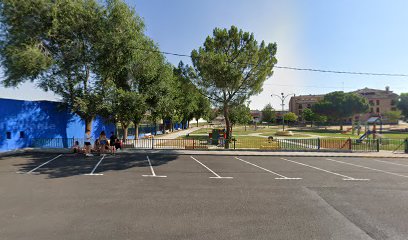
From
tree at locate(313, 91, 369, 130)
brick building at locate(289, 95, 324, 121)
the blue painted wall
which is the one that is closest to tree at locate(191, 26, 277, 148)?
the blue painted wall

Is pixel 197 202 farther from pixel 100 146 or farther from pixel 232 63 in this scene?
pixel 232 63

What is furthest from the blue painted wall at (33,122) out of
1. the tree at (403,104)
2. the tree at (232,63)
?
the tree at (403,104)

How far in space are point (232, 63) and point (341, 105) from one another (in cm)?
6126

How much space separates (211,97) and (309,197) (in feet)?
47.8

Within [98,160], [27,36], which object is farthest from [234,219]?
[27,36]

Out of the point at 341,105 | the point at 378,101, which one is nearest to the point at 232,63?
the point at 341,105

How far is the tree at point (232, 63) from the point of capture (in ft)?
57.2

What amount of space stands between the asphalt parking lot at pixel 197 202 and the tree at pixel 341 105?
204 ft

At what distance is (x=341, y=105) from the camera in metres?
65.7

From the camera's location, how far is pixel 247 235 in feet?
16.2

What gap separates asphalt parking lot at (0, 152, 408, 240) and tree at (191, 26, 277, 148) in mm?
8470

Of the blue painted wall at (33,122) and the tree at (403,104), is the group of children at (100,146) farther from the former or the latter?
the tree at (403,104)

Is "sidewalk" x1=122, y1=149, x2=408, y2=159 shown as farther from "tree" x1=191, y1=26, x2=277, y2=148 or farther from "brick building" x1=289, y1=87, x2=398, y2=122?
"brick building" x1=289, y1=87, x2=398, y2=122

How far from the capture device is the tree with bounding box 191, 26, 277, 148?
17.4m
